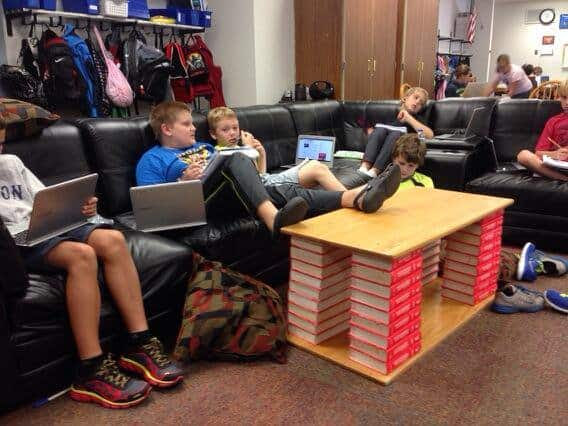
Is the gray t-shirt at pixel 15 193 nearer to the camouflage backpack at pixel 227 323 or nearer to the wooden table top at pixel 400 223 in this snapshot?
the camouflage backpack at pixel 227 323

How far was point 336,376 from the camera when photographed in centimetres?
173

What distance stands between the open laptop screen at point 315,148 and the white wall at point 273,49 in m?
1.66

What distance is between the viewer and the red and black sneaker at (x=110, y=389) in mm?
1572

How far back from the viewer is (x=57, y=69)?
3.53 m

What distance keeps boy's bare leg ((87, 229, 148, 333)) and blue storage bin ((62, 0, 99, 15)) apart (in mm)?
2656

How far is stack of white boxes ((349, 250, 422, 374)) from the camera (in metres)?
1.64

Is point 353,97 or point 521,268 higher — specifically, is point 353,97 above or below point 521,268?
above

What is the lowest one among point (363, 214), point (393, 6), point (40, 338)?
point (40, 338)

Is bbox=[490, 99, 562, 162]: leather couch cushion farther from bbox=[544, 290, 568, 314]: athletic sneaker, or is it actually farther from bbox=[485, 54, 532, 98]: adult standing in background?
bbox=[485, 54, 532, 98]: adult standing in background

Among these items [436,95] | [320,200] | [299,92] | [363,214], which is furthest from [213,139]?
[436,95]

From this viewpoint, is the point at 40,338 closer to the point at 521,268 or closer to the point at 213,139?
the point at 213,139

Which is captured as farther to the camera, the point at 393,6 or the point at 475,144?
the point at 393,6

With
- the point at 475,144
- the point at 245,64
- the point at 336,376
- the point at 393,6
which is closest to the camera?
the point at 336,376

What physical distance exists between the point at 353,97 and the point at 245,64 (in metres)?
1.19
